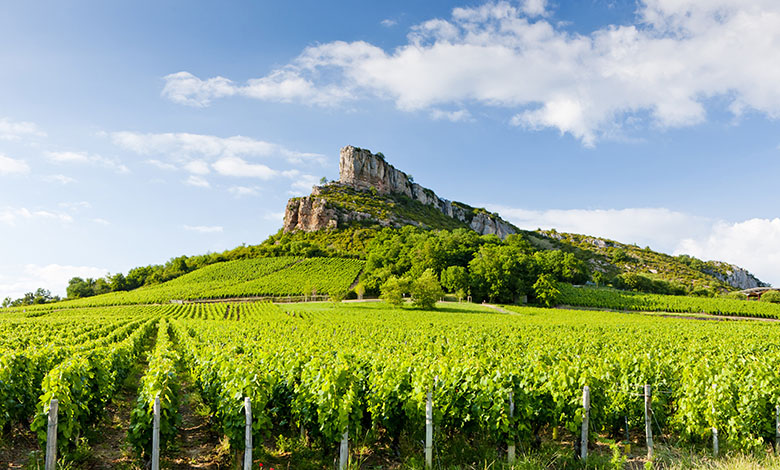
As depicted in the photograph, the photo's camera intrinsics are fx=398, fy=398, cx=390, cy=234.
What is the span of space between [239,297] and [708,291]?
10341 centimetres

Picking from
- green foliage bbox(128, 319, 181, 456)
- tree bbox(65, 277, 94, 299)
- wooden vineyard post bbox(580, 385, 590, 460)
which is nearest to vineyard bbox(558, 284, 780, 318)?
wooden vineyard post bbox(580, 385, 590, 460)

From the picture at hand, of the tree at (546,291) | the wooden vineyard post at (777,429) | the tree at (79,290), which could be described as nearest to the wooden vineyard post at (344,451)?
the wooden vineyard post at (777,429)

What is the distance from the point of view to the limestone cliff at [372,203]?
420 feet

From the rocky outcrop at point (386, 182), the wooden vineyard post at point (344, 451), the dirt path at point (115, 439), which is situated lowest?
the dirt path at point (115, 439)

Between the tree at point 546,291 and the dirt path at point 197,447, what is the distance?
216 ft

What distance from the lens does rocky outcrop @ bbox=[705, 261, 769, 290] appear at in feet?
502

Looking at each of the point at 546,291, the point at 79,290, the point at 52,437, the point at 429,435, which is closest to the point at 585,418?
→ the point at 429,435

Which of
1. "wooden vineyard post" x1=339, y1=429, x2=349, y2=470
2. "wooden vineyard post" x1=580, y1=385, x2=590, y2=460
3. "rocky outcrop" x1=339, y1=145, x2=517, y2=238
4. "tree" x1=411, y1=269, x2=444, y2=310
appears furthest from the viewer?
"rocky outcrop" x1=339, y1=145, x2=517, y2=238

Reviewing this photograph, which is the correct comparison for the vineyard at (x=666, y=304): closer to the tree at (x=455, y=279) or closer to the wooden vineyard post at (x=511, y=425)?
the tree at (x=455, y=279)

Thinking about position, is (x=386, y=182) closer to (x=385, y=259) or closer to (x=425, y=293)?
(x=385, y=259)

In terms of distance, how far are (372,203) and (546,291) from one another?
8536cm

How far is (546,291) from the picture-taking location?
68875 mm

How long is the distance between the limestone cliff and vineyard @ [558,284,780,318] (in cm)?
6886

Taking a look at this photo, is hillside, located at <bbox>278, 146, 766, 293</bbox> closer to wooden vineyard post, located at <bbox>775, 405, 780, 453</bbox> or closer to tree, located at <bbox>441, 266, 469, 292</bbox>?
Result: tree, located at <bbox>441, 266, 469, 292</bbox>
